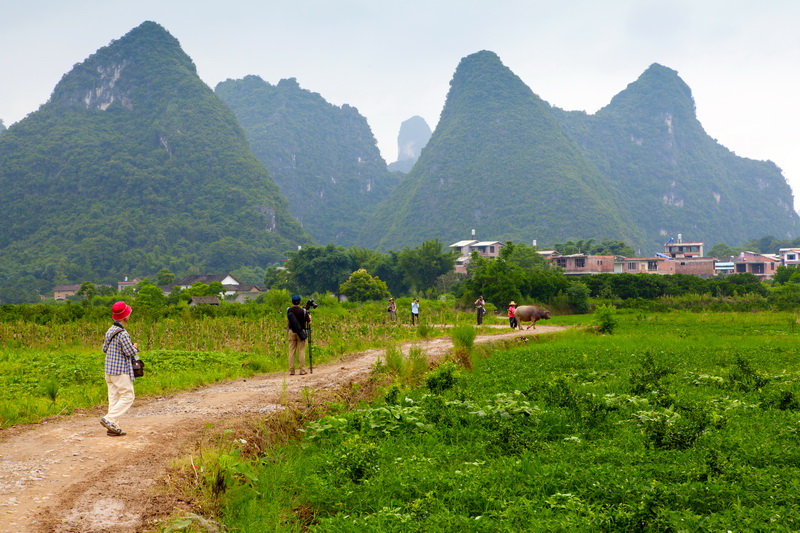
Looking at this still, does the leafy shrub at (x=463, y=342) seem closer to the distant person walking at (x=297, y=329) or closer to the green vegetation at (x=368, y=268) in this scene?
the distant person walking at (x=297, y=329)

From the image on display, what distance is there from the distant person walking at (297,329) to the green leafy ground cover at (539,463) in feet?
12.6

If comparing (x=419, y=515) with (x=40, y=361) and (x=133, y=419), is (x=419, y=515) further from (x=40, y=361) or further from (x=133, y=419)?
(x=40, y=361)

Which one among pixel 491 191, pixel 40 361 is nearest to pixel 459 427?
pixel 40 361

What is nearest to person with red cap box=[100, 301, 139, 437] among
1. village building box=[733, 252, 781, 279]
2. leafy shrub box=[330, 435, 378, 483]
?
leafy shrub box=[330, 435, 378, 483]

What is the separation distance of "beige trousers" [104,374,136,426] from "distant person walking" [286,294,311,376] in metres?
5.92

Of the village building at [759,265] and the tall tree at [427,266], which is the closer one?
the tall tree at [427,266]

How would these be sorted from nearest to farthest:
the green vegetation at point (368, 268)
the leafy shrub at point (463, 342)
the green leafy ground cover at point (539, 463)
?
the green leafy ground cover at point (539, 463), the leafy shrub at point (463, 342), the green vegetation at point (368, 268)

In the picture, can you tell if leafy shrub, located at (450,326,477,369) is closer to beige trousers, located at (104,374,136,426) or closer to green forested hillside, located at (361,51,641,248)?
beige trousers, located at (104,374,136,426)

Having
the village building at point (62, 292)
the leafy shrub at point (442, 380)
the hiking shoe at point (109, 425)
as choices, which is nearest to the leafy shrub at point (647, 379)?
the leafy shrub at point (442, 380)

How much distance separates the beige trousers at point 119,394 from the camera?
874 centimetres

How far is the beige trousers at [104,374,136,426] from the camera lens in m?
8.74

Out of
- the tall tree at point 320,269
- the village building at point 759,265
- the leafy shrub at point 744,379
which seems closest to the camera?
the leafy shrub at point 744,379

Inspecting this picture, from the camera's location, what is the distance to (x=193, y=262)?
149125 millimetres

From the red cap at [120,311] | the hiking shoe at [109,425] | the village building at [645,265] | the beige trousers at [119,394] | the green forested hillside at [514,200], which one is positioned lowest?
the hiking shoe at [109,425]
